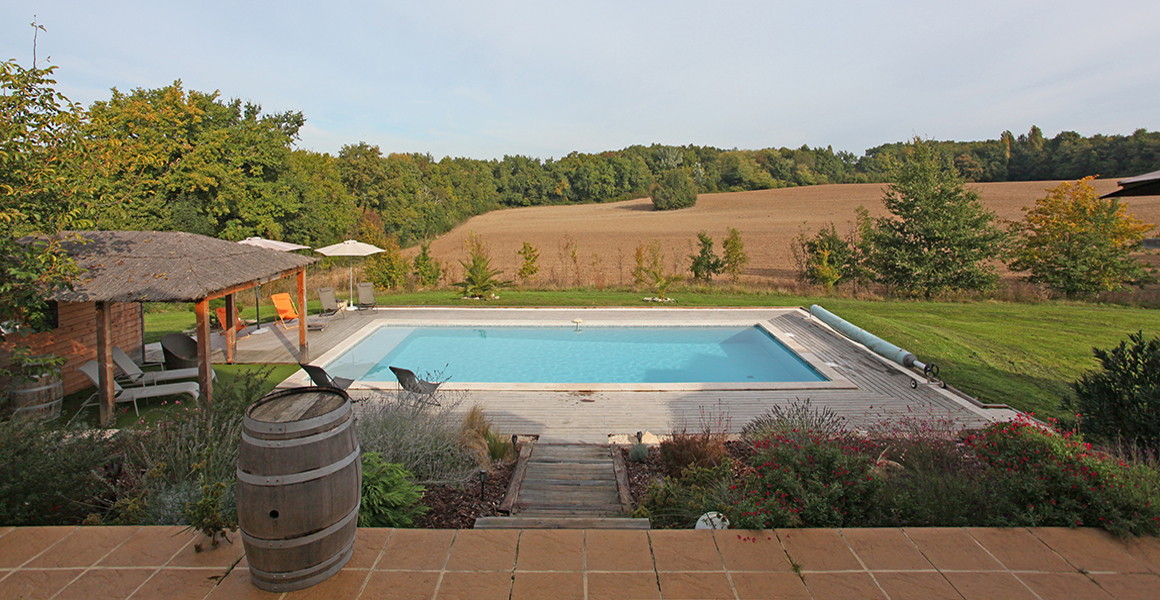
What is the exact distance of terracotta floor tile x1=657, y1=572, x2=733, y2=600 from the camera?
2420mm

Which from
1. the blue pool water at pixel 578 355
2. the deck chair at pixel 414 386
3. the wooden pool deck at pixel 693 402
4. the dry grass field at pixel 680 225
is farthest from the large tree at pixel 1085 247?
the deck chair at pixel 414 386

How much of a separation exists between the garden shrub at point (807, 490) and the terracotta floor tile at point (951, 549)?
13.1 inches

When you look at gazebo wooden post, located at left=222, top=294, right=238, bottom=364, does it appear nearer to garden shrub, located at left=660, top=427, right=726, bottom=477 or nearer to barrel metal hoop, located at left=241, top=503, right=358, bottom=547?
garden shrub, located at left=660, top=427, right=726, bottom=477

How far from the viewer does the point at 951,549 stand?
280cm

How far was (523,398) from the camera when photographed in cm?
723

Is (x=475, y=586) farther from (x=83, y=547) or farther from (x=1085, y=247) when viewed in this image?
(x=1085, y=247)

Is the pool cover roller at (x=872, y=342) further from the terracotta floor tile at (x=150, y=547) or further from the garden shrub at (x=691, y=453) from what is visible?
the terracotta floor tile at (x=150, y=547)

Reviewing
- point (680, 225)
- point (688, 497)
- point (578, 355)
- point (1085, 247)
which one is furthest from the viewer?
point (680, 225)

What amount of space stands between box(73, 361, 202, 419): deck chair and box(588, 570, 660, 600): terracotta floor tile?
5911 mm

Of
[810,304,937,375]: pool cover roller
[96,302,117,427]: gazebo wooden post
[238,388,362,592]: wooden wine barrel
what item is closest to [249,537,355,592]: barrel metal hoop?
[238,388,362,592]: wooden wine barrel

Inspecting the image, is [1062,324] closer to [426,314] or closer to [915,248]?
[915,248]

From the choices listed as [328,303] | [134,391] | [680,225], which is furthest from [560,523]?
[680,225]

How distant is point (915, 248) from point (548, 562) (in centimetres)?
1673

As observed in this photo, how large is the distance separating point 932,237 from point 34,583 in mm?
18212
